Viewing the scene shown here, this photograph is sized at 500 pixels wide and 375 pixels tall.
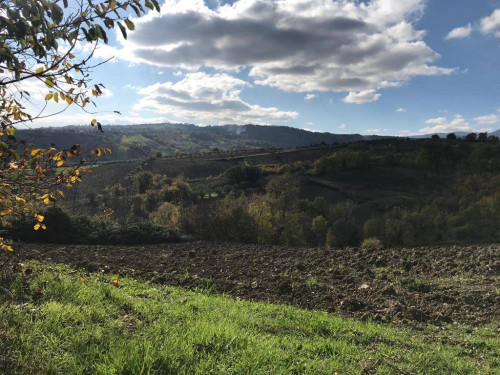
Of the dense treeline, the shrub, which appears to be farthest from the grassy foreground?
the shrub

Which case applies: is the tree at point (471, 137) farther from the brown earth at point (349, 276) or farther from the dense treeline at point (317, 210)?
the brown earth at point (349, 276)

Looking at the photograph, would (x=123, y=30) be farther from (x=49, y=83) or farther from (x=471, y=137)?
(x=471, y=137)

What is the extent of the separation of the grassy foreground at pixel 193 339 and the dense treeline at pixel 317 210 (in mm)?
14498

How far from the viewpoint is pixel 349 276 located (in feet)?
36.0

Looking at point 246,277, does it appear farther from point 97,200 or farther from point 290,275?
point 97,200

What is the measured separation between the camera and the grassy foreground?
10.8 feet

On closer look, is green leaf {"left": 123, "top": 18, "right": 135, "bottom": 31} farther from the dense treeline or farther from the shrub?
the shrub

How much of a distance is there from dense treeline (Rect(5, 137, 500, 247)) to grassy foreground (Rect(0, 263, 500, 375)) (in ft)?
47.6

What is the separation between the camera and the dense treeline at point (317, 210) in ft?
77.1

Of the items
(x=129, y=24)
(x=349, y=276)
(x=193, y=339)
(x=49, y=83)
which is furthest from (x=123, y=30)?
(x=349, y=276)

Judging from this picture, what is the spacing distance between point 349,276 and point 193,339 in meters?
8.14

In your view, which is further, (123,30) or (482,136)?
(482,136)

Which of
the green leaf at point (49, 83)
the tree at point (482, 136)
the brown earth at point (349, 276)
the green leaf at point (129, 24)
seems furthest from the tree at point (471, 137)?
the green leaf at point (49, 83)

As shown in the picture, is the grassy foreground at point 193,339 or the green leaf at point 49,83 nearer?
the green leaf at point 49,83
